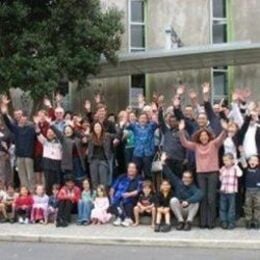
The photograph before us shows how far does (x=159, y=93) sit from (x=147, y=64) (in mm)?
1890

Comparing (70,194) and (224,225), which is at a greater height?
(70,194)

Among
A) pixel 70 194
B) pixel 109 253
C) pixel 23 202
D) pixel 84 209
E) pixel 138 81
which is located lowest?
pixel 109 253

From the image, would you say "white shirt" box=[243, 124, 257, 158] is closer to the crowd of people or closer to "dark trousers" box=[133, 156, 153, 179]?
the crowd of people

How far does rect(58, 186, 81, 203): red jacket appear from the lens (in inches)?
555

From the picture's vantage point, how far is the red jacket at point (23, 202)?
1441 cm

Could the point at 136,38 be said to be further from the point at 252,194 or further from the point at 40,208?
the point at 252,194

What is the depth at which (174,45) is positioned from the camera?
23719 millimetres

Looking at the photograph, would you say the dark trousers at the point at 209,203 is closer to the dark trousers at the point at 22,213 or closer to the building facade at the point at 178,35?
the dark trousers at the point at 22,213

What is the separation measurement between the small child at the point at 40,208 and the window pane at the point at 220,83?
11.8 metres

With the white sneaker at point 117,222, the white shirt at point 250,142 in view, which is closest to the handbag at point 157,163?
the white sneaker at point 117,222

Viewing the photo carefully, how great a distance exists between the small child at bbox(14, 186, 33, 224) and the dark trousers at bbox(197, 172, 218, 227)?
3448 mm

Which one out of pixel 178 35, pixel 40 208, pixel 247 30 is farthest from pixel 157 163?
pixel 247 30

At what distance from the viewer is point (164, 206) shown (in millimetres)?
13445

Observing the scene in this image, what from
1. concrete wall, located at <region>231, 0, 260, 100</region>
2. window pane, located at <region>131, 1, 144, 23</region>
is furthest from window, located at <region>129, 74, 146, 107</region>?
concrete wall, located at <region>231, 0, 260, 100</region>
